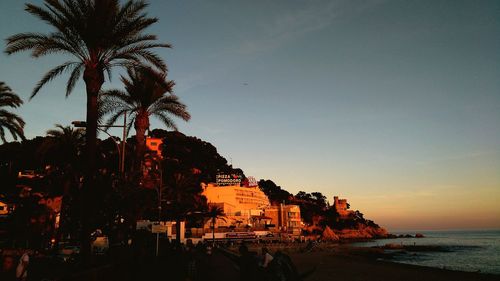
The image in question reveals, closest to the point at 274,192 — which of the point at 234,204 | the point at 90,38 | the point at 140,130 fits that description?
the point at 234,204

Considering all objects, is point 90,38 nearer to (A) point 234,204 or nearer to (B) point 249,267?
(B) point 249,267

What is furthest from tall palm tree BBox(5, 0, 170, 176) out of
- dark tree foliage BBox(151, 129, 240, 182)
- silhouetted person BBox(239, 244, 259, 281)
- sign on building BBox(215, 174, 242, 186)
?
sign on building BBox(215, 174, 242, 186)

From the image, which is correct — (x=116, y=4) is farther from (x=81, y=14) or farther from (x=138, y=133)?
(x=138, y=133)

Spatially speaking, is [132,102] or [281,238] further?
[281,238]

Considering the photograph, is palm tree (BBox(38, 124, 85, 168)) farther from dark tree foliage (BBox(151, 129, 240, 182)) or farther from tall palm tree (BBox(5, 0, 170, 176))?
dark tree foliage (BBox(151, 129, 240, 182))

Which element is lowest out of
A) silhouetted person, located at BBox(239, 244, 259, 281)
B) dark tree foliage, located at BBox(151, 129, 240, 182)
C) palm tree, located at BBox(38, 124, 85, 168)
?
silhouetted person, located at BBox(239, 244, 259, 281)

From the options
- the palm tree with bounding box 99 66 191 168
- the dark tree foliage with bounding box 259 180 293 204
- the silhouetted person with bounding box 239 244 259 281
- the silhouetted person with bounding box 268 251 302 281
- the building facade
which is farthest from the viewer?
the dark tree foliage with bounding box 259 180 293 204

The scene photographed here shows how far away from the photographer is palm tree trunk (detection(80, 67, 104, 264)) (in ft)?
45.4

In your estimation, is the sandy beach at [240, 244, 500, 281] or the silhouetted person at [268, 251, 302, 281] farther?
the sandy beach at [240, 244, 500, 281]

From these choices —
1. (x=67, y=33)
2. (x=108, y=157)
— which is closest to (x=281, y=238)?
(x=108, y=157)

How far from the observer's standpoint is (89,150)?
14.3 meters

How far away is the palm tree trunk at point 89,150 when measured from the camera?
13.8 m

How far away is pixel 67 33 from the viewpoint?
15.4 metres

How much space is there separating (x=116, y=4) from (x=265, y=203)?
11165 centimetres
